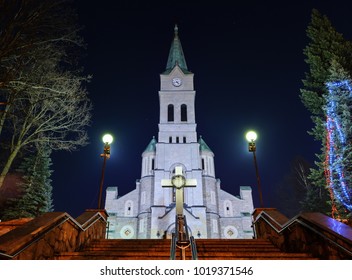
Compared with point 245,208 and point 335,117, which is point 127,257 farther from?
point 245,208

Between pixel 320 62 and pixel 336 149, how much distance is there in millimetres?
6482

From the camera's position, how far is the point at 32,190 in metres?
21.8

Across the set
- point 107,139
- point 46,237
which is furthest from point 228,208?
point 46,237

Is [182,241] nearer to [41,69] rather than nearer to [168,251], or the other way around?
[168,251]

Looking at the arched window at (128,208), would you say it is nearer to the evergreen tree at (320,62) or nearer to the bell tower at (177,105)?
the bell tower at (177,105)

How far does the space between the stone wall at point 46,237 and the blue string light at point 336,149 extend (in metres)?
11.6

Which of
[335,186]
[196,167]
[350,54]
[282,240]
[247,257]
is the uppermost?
[196,167]

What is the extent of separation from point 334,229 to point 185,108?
117 feet

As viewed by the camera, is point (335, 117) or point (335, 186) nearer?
point (335, 186)

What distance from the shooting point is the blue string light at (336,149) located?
13488 mm

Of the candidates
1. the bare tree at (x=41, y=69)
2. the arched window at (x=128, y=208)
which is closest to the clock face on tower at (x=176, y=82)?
the arched window at (x=128, y=208)

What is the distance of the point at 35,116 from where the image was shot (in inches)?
586

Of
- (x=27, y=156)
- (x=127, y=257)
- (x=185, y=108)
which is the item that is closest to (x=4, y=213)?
(x=27, y=156)

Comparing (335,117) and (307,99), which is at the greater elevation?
(307,99)
